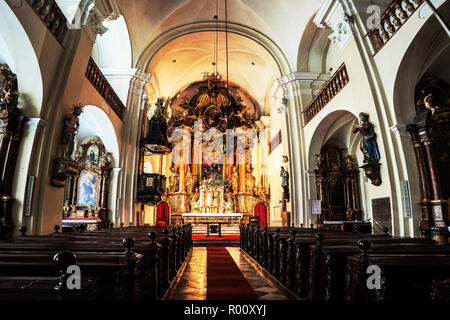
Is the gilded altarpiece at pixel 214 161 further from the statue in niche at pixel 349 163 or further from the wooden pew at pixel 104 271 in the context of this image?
the wooden pew at pixel 104 271

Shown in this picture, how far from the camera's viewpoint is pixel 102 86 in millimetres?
7719

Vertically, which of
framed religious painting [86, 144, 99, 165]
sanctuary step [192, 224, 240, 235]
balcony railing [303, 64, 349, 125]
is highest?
balcony railing [303, 64, 349, 125]

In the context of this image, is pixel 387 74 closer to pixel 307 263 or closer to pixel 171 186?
pixel 307 263

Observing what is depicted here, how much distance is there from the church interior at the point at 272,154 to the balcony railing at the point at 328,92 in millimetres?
61

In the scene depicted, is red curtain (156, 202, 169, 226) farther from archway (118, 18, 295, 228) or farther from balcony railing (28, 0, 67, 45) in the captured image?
balcony railing (28, 0, 67, 45)

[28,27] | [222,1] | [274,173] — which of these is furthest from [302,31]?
[28,27]

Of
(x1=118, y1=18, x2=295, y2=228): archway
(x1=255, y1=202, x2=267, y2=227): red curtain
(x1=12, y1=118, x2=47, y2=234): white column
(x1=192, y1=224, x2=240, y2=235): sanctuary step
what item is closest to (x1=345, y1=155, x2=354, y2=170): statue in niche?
(x1=118, y1=18, x2=295, y2=228): archway

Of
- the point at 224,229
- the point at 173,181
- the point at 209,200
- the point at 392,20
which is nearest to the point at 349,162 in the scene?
the point at 392,20

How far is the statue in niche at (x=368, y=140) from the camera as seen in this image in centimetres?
→ 548

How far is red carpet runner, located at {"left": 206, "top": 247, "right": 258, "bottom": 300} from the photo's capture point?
124 inches

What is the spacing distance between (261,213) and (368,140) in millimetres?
9991

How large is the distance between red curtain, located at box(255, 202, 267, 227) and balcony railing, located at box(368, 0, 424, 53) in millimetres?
10577

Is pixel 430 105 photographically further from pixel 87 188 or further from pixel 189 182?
pixel 189 182

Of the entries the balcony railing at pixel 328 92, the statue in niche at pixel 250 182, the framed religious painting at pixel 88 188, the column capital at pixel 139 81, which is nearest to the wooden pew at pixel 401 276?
the balcony railing at pixel 328 92
